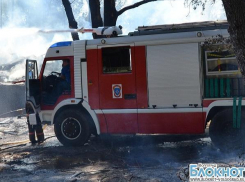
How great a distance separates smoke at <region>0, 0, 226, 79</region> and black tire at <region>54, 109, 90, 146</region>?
2728cm

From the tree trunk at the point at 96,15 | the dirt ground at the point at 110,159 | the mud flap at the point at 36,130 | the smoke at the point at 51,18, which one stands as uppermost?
the smoke at the point at 51,18

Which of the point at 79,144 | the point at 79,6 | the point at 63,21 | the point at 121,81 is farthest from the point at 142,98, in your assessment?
the point at 63,21

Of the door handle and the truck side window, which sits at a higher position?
the truck side window

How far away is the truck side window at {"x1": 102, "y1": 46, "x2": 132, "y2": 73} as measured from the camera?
9.62 meters

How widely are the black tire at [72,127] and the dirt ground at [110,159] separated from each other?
21 cm

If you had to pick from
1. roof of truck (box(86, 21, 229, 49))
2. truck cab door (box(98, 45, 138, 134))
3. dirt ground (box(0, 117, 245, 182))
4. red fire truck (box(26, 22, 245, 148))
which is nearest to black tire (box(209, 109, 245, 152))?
red fire truck (box(26, 22, 245, 148))

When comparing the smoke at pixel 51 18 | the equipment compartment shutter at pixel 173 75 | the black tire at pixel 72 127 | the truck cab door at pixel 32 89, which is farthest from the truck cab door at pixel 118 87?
the smoke at pixel 51 18

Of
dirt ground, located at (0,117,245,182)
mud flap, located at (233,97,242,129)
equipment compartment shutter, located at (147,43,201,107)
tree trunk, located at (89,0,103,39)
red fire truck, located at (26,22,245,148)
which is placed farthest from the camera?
tree trunk, located at (89,0,103,39)

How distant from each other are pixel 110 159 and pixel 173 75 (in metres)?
Answer: 2.21

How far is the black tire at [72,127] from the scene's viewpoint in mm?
10047

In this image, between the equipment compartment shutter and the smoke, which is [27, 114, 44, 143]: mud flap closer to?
the equipment compartment shutter

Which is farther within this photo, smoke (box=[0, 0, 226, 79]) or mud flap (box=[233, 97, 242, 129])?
smoke (box=[0, 0, 226, 79])

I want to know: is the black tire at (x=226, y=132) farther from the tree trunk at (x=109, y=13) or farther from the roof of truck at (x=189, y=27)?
the tree trunk at (x=109, y=13)

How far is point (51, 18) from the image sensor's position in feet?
168
